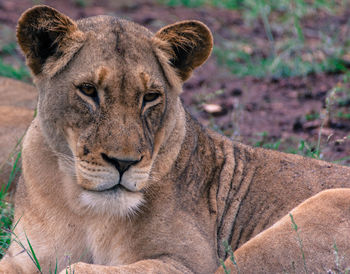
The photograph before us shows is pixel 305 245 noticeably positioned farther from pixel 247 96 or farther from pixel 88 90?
pixel 247 96

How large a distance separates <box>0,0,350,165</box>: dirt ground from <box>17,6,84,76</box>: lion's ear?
2.06m

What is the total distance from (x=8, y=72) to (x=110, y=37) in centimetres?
430

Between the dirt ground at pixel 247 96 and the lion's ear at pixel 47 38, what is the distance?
206 centimetres

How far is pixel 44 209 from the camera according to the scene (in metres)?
3.66

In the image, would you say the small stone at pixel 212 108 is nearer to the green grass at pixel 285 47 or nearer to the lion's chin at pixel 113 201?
the green grass at pixel 285 47

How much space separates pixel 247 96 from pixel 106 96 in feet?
14.3

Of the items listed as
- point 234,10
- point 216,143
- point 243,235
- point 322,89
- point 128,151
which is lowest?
point 234,10

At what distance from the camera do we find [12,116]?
572cm

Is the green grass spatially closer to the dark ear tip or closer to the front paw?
the dark ear tip

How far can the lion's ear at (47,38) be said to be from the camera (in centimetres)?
338

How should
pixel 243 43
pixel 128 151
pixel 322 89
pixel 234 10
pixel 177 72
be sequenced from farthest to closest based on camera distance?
pixel 234 10 → pixel 243 43 → pixel 322 89 → pixel 177 72 → pixel 128 151

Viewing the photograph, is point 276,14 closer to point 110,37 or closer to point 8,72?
point 8,72

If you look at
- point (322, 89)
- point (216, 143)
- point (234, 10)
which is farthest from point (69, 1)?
point (216, 143)

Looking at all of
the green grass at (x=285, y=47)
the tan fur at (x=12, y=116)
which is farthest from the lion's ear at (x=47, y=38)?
the green grass at (x=285, y=47)
